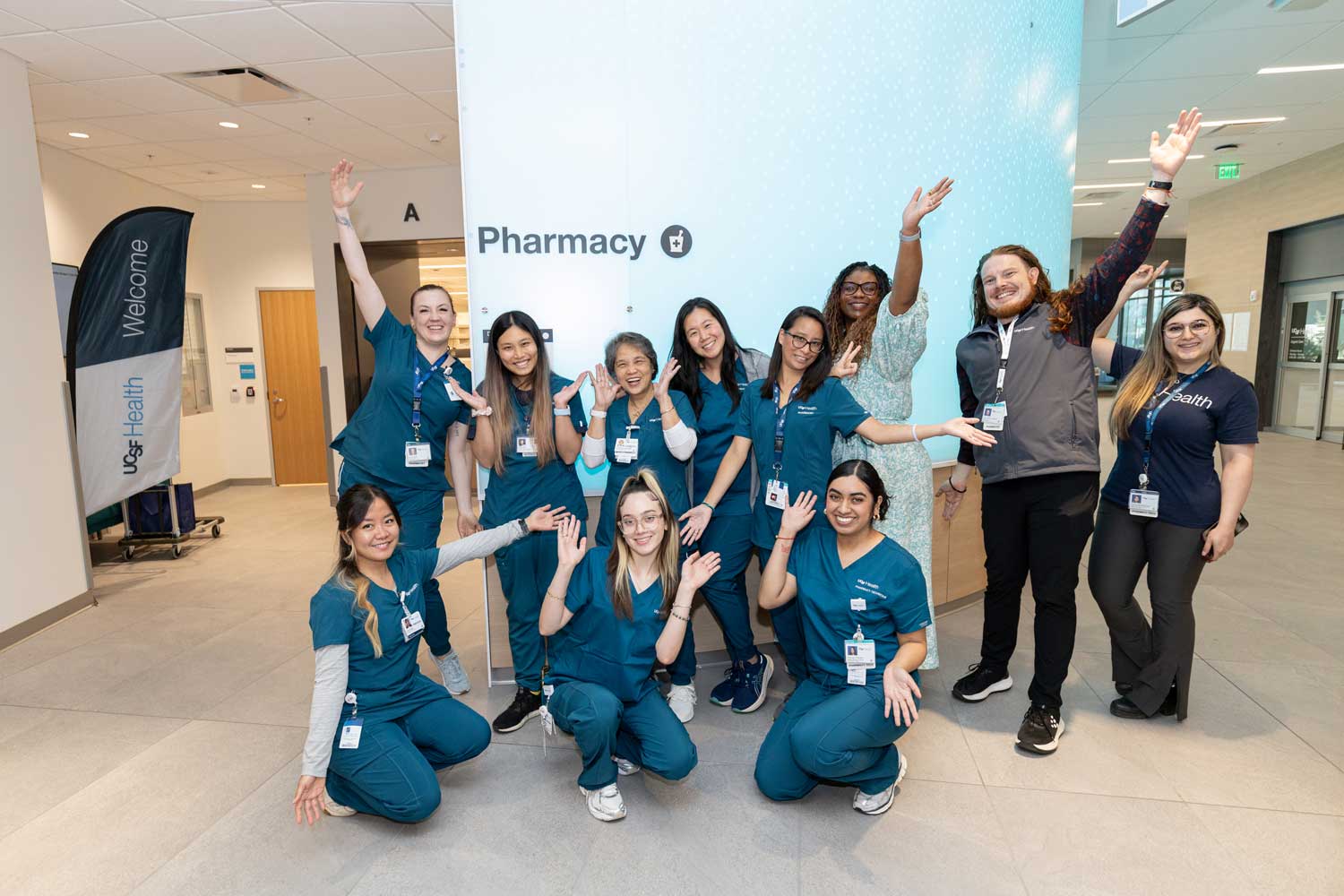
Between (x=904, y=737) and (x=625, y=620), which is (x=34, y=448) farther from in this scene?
(x=904, y=737)

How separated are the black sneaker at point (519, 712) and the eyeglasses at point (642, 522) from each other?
36.1 inches

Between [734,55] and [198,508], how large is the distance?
20.7ft

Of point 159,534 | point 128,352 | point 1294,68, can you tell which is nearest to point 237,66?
point 128,352

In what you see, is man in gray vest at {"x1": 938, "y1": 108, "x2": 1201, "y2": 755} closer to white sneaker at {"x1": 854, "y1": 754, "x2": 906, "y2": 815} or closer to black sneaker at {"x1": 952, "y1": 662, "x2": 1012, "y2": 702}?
black sneaker at {"x1": 952, "y1": 662, "x2": 1012, "y2": 702}

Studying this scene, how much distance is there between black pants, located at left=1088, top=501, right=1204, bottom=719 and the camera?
2.59 metres

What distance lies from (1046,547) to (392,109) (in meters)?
4.73

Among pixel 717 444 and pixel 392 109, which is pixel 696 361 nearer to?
pixel 717 444

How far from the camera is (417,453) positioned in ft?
9.25

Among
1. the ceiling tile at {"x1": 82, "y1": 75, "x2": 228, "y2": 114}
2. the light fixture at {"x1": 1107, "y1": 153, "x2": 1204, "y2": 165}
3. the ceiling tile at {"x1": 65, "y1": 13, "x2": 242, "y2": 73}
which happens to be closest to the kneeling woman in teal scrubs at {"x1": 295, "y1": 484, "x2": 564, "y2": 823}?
the ceiling tile at {"x1": 65, "y1": 13, "x2": 242, "y2": 73}

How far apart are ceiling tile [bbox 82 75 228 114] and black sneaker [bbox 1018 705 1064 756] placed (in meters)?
5.40

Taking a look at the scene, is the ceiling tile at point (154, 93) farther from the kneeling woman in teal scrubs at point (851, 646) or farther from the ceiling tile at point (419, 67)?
the kneeling woman in teal scrubs at point (851, 646)

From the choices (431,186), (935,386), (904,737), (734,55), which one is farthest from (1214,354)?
(431,186)

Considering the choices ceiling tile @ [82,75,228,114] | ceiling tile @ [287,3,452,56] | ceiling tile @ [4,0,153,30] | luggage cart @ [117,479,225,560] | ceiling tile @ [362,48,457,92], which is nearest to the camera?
ceiling tile @ [4,0,153,30]

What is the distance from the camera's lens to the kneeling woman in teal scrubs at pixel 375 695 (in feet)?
6.92
